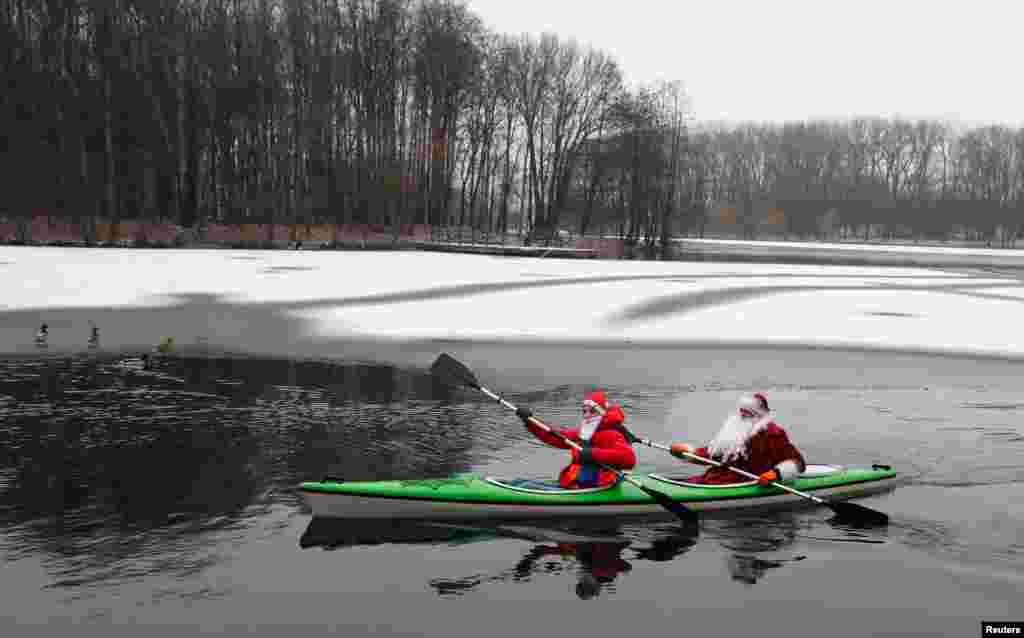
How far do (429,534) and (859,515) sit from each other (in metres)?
4.01

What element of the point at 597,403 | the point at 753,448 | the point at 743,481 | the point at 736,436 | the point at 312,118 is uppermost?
the point at 312,118

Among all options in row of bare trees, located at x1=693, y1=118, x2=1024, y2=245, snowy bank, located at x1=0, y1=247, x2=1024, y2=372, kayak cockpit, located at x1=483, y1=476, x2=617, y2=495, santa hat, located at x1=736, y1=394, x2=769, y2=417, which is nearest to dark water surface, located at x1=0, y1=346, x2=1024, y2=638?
kayak cockpit, located at x1=483, y1=476, x2=617, y2=495

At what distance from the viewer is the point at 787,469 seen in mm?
8781

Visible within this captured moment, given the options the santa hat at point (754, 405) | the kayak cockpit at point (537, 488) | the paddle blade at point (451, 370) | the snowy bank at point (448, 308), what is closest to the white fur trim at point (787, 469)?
the santa hat at point (754, 405)

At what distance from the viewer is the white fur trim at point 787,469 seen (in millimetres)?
8750

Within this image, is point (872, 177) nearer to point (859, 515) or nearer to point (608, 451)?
point (859, 515)

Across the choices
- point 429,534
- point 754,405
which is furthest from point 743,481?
point 429,534

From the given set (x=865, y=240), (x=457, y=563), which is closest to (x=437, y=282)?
(x=457, y=563)

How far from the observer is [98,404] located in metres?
12.4

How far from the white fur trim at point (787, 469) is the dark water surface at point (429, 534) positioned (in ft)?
1.28

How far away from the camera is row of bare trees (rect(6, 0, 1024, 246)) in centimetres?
4356

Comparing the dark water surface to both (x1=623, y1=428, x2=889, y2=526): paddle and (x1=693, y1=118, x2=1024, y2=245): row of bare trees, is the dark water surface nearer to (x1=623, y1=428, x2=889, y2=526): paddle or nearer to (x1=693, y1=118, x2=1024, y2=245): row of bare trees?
(x1=623, y1=428, x2=889, y2=526): paddle

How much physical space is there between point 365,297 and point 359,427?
44.5 feet

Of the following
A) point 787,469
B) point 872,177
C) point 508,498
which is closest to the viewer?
point 508,498
